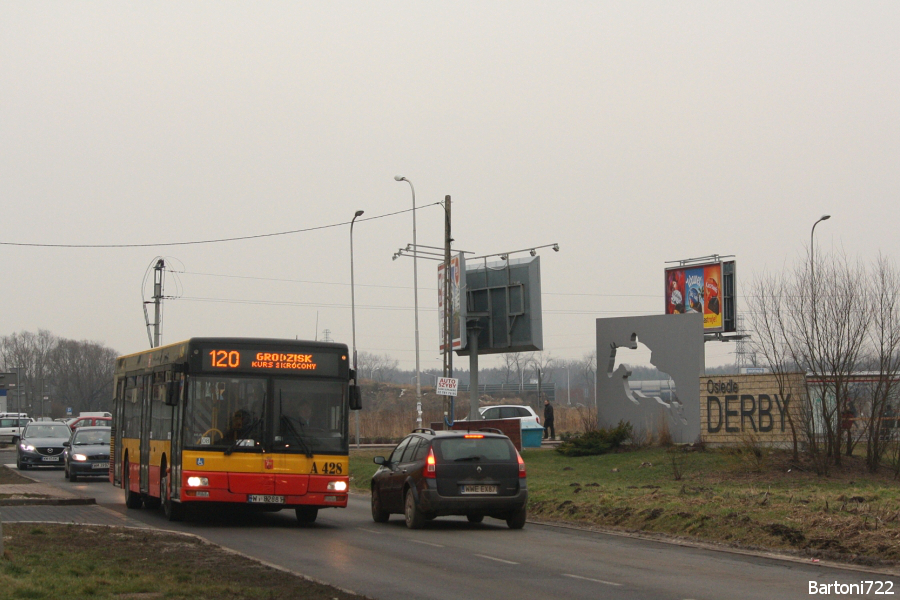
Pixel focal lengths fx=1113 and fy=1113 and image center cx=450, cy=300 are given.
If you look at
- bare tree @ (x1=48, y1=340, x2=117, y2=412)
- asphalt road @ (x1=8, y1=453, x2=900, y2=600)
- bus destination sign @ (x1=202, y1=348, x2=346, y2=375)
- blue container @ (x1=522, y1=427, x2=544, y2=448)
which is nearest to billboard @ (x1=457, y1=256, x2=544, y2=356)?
blue container @ (x1=522, y1=427, x2=544, y2=448)

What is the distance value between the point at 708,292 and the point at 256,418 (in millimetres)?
52287

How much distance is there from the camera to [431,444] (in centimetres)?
1730

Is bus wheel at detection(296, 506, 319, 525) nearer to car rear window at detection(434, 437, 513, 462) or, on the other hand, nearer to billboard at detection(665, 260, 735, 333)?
car rear window at detection(434, 437, 513, 462)

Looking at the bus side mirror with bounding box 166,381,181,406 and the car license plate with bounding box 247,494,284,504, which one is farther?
the bus side mirror with bounding box 166,381,181,406

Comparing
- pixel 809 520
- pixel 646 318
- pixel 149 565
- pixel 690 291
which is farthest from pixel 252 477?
pixel 690 291

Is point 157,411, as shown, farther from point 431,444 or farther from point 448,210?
point 448,210

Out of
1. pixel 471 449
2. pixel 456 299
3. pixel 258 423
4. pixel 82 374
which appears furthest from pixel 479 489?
pixel 82 374

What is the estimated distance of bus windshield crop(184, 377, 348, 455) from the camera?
1689cm

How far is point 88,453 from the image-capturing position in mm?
31391

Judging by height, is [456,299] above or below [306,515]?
above

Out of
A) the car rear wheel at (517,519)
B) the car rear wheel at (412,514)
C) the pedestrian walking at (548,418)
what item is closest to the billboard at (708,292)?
the pedestrian walking at (548,418)

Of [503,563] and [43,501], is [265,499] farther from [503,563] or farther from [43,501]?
[43,501]

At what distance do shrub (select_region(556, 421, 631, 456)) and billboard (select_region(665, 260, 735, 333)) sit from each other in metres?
33.0

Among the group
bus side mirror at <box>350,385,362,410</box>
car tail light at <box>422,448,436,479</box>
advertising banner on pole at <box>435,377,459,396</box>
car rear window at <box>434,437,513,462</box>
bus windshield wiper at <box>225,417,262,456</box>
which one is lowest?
car tail light at <box>422,448,436,479</box>
